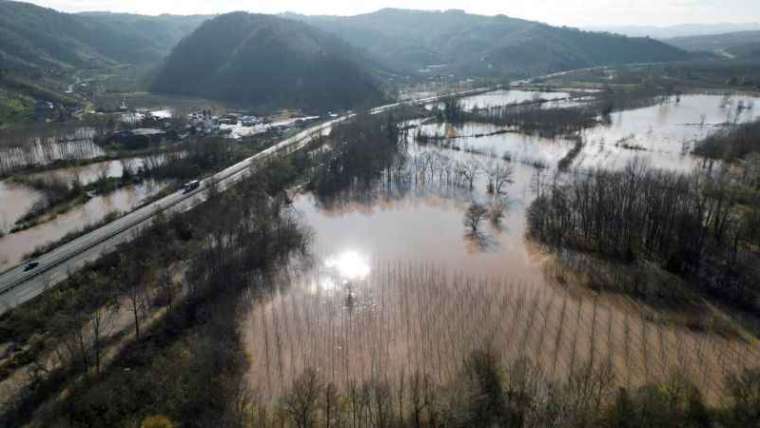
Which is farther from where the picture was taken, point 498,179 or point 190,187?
point 498,179

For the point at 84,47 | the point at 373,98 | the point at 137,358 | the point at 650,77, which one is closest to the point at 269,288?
the point at 137,358

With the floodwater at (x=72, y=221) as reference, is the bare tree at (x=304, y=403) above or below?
above

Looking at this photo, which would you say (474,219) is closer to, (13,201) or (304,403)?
(304,403)

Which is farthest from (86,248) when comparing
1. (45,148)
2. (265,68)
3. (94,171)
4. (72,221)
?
(265,68)

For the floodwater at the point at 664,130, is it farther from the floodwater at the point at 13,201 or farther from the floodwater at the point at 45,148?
the floodwater at the point at 45,148

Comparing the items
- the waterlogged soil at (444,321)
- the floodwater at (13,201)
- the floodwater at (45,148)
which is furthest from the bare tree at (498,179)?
the floodwater at (45,148)

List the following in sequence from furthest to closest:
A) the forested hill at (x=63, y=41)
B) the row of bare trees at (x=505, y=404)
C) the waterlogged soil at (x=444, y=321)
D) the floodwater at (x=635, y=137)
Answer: the forested hill at (x=63, y=41) → the floodwater at (x=635, y=137) → the waterlogged soil at (x=444, y=321) → the row of bare trees at (x=505, y=404)
